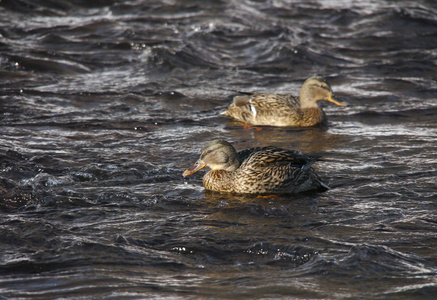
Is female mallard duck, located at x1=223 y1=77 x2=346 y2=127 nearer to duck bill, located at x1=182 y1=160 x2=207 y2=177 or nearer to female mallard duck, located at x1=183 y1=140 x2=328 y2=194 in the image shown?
female mallard duck, located at x1=183 y1=140 x2=328 y2=194

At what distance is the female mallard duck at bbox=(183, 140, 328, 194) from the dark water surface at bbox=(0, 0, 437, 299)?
176mm

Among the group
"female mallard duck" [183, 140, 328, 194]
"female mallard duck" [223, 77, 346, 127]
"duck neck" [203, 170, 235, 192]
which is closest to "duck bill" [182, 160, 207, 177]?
"female mallard duck" [183, 140, 328, 194]

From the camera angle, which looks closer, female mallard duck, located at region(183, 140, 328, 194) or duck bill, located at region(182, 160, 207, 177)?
female mallard duck, located at region(183, 140, 328, 194)

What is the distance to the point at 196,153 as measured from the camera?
8.75 metres

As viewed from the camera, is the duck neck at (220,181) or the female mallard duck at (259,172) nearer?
the female mallard duck at (259,172)

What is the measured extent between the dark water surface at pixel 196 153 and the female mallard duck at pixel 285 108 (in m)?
0.29

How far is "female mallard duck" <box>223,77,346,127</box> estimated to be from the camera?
10.5 m

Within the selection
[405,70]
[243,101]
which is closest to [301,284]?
[243,101]

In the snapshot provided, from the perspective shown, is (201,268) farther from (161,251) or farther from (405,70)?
(405,70)

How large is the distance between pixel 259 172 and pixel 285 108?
11.3ft

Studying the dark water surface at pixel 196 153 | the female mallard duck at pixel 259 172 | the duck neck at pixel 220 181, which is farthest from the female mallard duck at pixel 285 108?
the duck neck at pixel 220 181

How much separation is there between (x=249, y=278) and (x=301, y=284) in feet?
1.46

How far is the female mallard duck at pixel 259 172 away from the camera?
7293 millimetres

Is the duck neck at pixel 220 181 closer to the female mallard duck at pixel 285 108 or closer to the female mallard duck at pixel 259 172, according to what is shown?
the female mallard duck at pixel 259 172
